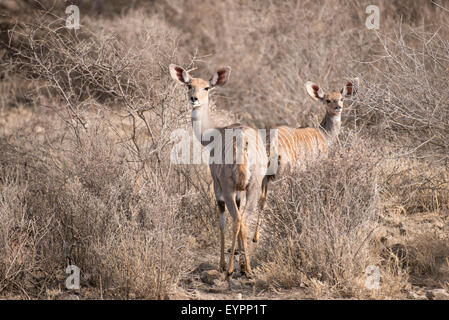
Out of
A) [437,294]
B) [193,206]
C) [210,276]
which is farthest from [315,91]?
[437,294]

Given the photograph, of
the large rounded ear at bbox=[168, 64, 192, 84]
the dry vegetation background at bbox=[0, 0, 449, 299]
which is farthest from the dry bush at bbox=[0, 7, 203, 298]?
the large rounded ear at bbox=[168, 64, 192, 84]

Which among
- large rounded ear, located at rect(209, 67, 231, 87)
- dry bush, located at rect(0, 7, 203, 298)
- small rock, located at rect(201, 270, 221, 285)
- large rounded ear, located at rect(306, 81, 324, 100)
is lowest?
small rock, located at rect(201, 270, 221, 285)

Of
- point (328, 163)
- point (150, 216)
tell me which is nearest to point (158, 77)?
point (150, 216)

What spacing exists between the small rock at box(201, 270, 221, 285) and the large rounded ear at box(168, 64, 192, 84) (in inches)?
84.0

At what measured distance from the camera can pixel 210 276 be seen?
17.3 ft

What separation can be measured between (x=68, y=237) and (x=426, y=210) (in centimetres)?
405

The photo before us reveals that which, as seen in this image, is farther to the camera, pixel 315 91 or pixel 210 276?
pixel 315 91

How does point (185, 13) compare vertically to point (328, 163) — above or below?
above

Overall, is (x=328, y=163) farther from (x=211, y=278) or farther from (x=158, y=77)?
(x=158, y=77)

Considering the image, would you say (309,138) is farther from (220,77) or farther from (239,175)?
(239,175)

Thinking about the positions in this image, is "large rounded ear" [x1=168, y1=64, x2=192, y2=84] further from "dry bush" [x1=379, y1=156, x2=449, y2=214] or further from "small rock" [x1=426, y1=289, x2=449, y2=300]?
"small rock" [x1=426, y1=289, x2=449, y2=300]

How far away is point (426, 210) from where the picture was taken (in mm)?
6367

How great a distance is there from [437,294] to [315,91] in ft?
10.7

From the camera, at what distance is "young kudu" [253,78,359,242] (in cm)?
599
